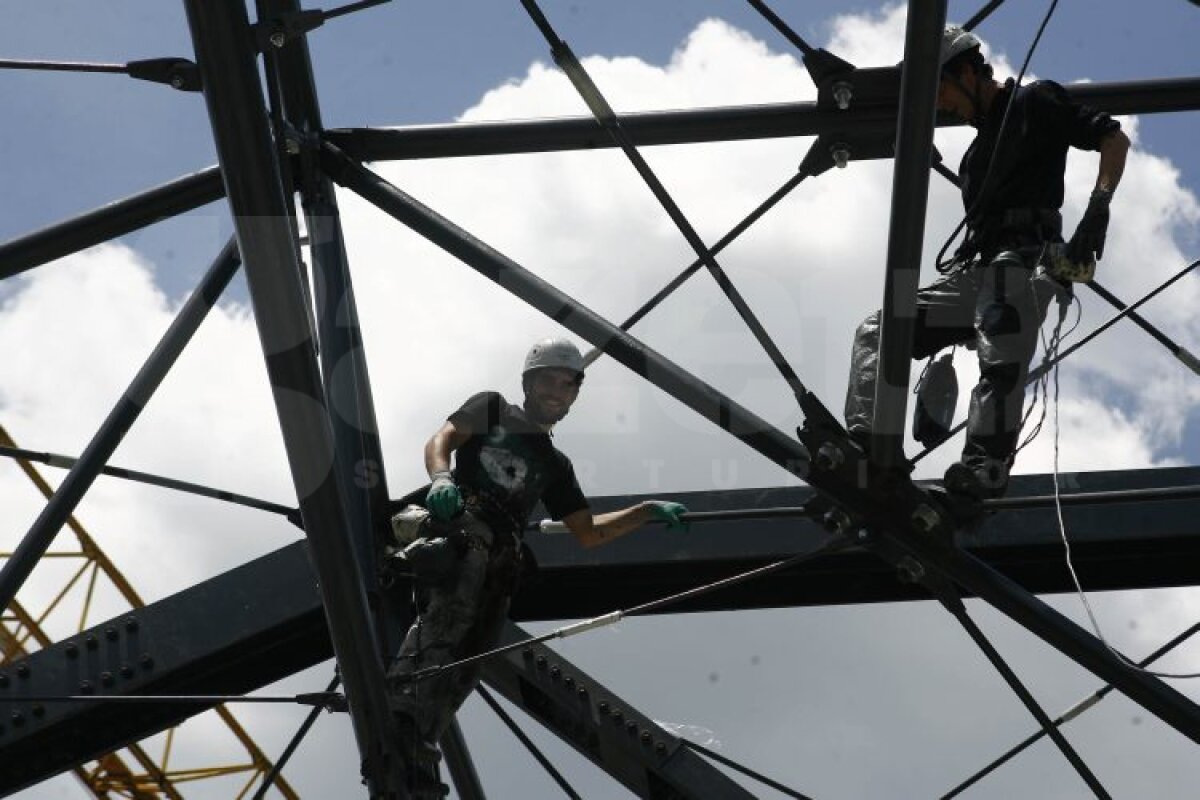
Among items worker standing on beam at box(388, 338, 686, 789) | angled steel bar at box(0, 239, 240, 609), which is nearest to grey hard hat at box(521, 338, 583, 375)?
worker standing on beam at box(388, 338, 686, 789)

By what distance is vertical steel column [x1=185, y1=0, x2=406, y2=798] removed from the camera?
5.93 metres

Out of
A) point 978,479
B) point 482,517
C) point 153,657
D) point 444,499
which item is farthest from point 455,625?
point 978,479

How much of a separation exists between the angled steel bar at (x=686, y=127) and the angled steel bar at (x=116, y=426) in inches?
36.6

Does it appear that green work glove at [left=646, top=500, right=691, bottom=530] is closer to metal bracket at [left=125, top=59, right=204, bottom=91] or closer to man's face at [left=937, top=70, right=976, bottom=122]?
man's face at [left=937, top=70, right=976, bottom=122]

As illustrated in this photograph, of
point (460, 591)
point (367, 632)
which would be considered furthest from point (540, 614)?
point (367, 632)

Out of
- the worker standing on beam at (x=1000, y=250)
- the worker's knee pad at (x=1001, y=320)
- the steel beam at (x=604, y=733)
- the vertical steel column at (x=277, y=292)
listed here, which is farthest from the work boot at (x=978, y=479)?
the steel beam at (x=604, y=733)

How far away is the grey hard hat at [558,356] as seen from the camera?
27.7 feet

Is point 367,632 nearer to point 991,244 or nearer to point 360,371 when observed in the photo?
point 360,371

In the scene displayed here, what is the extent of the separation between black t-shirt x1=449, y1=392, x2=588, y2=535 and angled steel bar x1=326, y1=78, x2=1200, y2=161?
1311mm

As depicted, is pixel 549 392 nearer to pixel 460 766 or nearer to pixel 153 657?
pixel 460 766

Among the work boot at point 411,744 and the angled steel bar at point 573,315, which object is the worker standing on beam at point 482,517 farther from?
the angled steel bar at point 573,315

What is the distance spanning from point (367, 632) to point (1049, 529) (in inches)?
146

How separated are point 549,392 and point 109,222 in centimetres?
224

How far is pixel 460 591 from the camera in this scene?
803 centimetres
